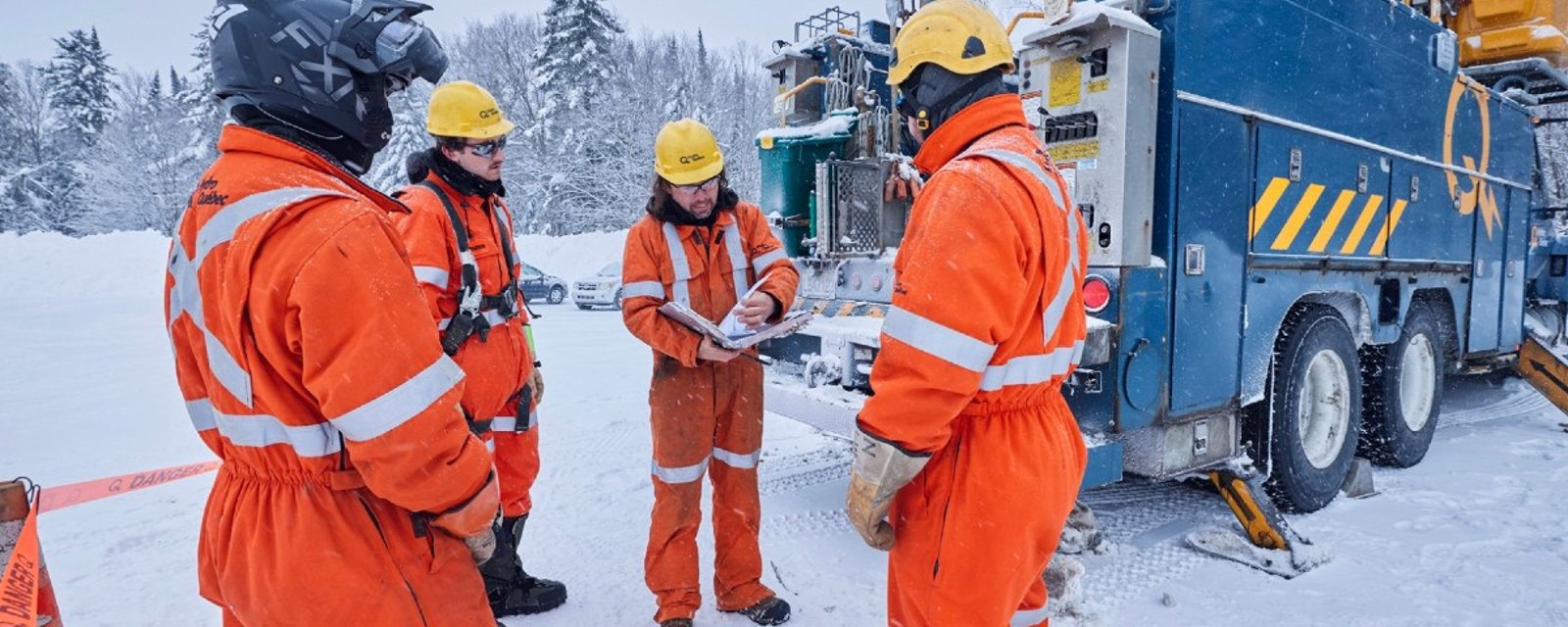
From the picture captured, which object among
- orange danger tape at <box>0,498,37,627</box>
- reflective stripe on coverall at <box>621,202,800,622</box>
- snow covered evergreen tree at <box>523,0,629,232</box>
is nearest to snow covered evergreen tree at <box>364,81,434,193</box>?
snow covered evergreen tree at <box>523,0,629,232</box>

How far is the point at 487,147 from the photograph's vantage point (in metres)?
3.00

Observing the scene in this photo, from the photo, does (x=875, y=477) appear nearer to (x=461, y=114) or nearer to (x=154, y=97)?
(x=461, y=114)

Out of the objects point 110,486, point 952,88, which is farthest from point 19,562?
point 110,486

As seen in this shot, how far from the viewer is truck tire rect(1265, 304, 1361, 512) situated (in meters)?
4.19

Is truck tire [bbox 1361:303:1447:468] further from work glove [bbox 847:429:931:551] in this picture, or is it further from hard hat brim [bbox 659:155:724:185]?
work glove [bbox 847:429:931:551]

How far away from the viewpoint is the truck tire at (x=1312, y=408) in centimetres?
419

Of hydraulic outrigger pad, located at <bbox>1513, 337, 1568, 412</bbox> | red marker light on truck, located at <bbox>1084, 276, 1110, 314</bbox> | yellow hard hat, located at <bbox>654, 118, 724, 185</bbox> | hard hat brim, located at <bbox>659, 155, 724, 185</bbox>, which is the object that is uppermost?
yellow hard hat, located at <bbox>654, 118, 724, 185</bbox>

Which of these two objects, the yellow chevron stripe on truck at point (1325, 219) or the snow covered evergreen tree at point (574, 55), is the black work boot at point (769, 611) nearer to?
the yellow chevron stripe on truck at point (1325, 219)

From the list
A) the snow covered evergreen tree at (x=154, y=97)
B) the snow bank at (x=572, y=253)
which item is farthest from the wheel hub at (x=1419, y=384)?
the snow covered evergreen tree at (x=154, y=97)

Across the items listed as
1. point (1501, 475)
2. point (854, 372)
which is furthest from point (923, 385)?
point (1501, 475)

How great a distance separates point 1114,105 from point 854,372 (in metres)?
1.66

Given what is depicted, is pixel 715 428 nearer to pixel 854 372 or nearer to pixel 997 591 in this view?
pixel 854 372

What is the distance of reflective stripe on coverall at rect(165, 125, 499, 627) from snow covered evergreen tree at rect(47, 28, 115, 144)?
47157mm

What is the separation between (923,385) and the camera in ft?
5.73
